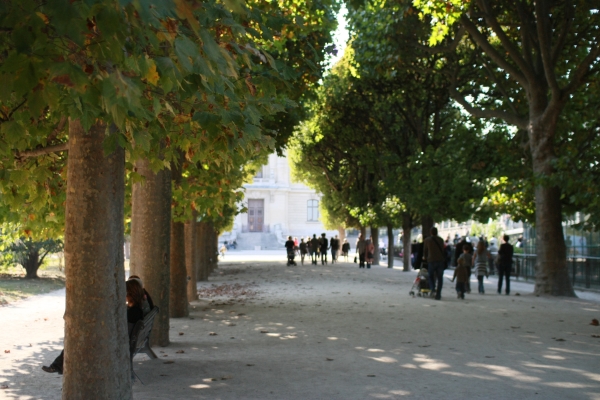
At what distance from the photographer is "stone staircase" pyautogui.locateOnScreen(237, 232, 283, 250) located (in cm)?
8344

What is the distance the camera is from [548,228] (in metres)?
18.8

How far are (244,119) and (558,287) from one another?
50.3 ft

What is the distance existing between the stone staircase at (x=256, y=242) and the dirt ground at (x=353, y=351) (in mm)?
65893

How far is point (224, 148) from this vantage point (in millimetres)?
5828

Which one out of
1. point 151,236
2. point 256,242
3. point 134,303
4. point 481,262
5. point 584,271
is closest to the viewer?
point 134,303

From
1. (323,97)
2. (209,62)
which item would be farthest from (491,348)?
(323,97)

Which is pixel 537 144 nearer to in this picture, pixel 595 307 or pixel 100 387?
pixel 595 307

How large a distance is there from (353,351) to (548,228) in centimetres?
1066

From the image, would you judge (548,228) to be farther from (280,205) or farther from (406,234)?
(280,205)

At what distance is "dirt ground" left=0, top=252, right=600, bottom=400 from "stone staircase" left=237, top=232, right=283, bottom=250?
65893 mm

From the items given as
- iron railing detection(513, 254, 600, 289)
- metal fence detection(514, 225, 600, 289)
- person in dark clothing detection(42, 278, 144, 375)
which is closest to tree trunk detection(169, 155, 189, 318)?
person in dark clothing detection(42, 278, 144, 375)

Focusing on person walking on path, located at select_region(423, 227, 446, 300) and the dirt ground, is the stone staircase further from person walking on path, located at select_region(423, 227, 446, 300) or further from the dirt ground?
the dirt ground

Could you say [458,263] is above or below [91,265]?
below

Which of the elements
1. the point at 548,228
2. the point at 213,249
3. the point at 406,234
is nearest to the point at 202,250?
the point at 213,249
